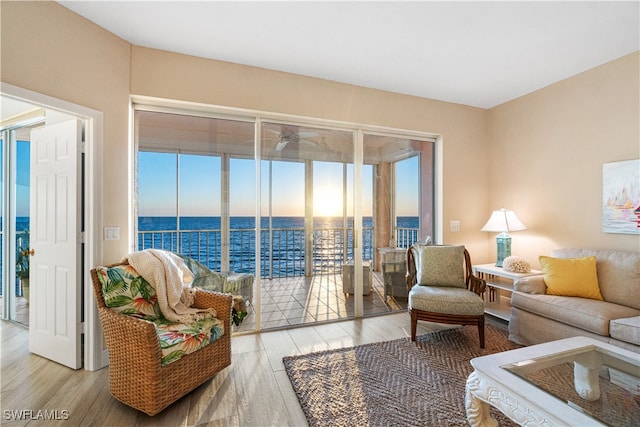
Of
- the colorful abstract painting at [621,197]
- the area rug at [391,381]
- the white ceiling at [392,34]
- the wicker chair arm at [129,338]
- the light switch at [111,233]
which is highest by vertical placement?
the white ceiling at [392,34]

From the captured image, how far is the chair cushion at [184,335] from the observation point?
181 cm

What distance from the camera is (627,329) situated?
2.08 m

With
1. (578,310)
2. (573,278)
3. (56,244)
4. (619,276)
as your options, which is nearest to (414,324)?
(578,310)

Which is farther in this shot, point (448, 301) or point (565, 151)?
point (565, 151)

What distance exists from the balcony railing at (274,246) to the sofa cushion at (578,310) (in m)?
1.49

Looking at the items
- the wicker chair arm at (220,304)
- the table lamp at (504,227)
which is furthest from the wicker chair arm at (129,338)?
the table lamp at (504,227)

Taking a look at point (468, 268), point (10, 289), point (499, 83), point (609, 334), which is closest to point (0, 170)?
point (10, 289)

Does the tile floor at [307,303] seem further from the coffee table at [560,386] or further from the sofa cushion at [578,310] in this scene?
the coffee table at [560,386]

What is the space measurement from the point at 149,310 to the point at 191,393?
662 millimetres

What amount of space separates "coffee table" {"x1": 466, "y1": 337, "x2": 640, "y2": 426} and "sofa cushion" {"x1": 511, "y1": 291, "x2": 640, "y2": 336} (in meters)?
0.57

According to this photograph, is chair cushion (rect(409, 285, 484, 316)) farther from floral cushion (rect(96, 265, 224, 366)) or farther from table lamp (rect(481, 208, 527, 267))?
floral cushion (rect(96, 265, 224, 366))

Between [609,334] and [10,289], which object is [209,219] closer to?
[10,289]

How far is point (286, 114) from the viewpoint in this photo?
3.08 meters

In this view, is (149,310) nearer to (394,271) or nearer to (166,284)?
(166,284)
